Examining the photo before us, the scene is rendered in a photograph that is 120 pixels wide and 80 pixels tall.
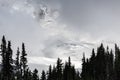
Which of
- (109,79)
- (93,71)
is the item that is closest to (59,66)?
(93,71)

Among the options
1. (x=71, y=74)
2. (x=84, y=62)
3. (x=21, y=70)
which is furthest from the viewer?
(x=84, y=62)

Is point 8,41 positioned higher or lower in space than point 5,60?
higher

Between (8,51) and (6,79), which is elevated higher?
(8,51)

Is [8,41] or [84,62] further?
[84,62]

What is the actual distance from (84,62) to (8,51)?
40.0 meters

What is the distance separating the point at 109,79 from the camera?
110875 mm

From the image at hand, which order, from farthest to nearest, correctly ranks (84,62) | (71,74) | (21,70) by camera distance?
(84,62) < (71,74) < (21,70)

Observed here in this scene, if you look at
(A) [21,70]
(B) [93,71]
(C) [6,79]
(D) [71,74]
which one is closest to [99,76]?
(B) [93,71]

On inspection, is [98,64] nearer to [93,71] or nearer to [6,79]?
[93,71]

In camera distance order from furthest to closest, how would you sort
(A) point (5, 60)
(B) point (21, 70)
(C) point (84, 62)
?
(C) point (84, 62), (B) point (21, 70), (A) point (5, 60)

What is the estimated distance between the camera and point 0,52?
268 ft

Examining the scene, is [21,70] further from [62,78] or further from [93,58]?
[93,58]

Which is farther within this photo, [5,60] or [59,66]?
[59,66]

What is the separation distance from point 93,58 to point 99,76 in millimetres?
6749
